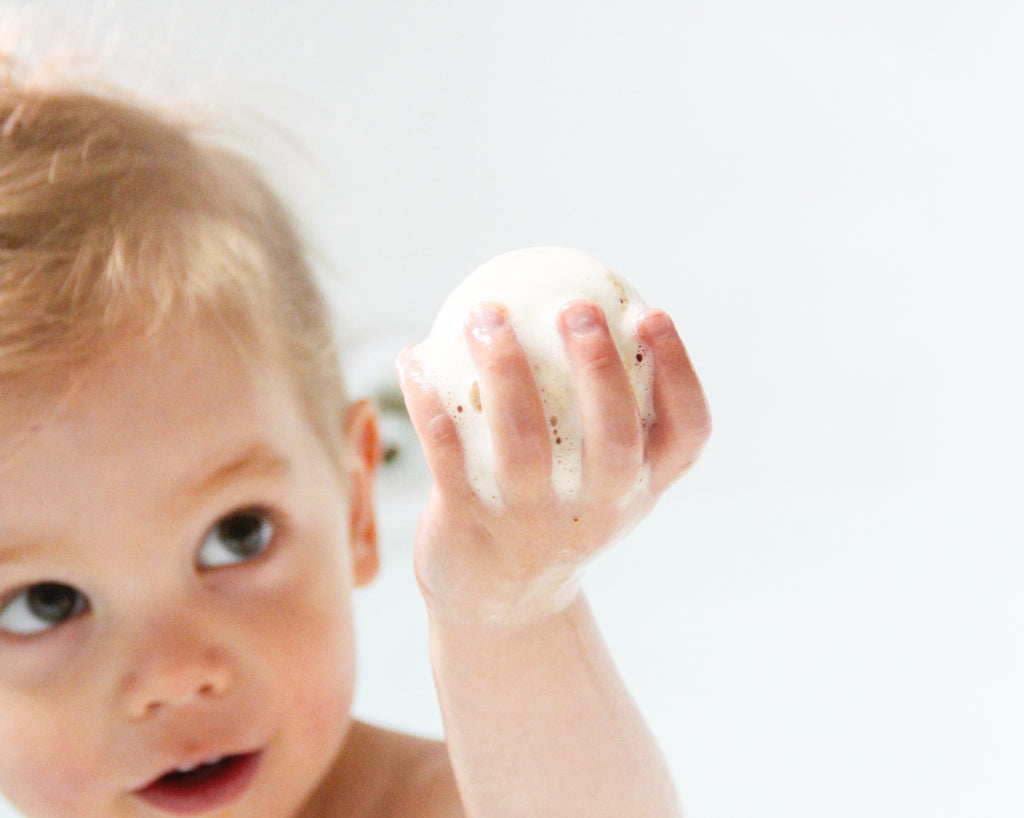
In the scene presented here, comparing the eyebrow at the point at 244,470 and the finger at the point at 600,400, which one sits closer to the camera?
the finger at the point at 600,400

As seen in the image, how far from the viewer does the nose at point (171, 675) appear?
64cm

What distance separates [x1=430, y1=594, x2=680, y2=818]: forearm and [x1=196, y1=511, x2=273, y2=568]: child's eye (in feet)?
0.49

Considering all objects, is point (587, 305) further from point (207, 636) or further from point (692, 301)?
point (692, 301)

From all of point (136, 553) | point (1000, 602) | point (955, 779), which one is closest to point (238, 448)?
point (136, 553)

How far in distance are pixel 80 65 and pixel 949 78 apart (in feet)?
3.52

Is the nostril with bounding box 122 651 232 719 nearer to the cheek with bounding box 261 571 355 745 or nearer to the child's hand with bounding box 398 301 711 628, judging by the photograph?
the cheek with bounding box 261 571 355 745

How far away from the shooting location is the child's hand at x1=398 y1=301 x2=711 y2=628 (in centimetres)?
47

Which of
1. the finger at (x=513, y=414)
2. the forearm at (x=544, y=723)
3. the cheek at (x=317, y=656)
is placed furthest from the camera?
the cheek at (x=317, y=656)

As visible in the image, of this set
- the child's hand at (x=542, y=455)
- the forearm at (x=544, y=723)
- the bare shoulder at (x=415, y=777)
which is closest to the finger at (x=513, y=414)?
the child's hand at (x=542, y=455)

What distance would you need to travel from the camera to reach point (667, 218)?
166cm

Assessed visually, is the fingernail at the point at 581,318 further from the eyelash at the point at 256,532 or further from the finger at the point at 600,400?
the eyelash at the point at 256,532

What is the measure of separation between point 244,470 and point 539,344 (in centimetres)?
26

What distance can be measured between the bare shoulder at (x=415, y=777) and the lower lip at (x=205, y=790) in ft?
0.47

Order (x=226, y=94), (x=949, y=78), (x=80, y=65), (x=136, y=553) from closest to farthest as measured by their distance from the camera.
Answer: (x=136, y=553)
(x=80, y=65)
(x=226, y=94)
(x=949, y=78)
